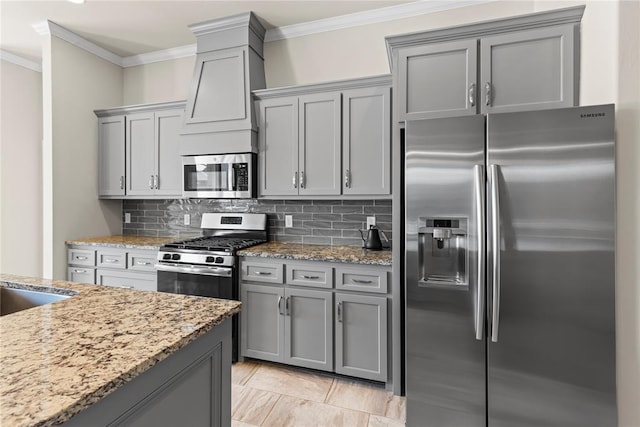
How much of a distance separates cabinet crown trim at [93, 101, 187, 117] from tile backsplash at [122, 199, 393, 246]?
0.98 m

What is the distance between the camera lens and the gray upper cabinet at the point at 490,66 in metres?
1.94

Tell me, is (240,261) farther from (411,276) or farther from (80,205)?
(80,205)

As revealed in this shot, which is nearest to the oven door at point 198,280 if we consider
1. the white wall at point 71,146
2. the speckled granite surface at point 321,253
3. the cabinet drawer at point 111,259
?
the speckled granite surface at point 321,253

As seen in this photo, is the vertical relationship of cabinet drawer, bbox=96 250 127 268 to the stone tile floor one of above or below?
above

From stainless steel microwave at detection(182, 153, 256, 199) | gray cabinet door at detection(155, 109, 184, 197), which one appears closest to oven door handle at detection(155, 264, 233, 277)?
stainless steel microwave at detection(182, 153, 256, 199)

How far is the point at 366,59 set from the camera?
3072 millimetres

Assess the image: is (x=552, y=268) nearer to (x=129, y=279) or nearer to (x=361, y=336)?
(x=361, y=336)

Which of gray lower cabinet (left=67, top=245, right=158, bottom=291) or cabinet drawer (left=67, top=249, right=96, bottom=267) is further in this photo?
cabinet drawer (left=67, top=249, right=96, bottom=267)

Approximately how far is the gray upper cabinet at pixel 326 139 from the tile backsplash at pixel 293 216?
1.01 feet

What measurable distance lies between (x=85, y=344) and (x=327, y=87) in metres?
2.46

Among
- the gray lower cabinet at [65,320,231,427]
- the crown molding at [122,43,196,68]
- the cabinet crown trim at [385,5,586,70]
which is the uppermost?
the crown molding at [122,43,196,68]

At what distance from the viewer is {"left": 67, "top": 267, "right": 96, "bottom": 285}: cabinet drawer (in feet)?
11.0

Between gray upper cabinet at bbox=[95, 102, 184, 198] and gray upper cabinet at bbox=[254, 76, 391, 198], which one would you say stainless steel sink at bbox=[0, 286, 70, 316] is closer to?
gray upper cabinet at bbox=[254, 76, 391, 198]

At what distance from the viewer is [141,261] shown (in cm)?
317
